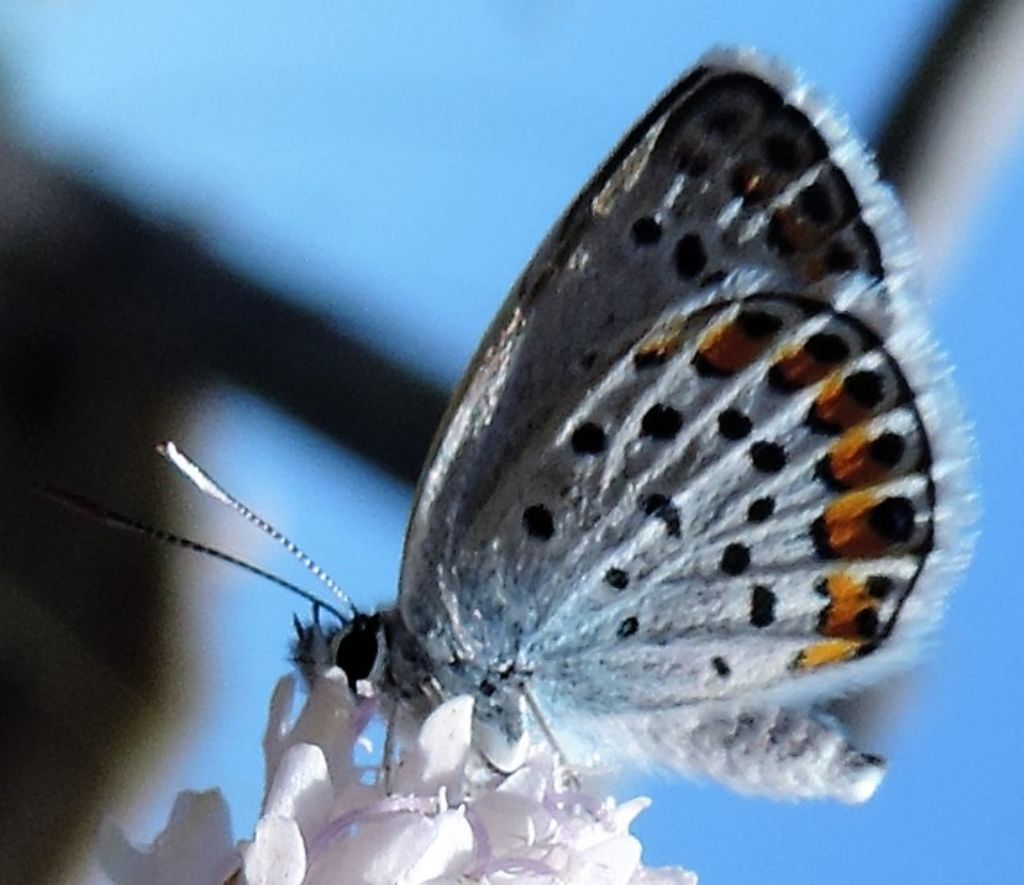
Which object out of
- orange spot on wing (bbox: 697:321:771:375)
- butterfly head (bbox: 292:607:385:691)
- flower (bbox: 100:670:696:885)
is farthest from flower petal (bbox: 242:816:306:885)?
orange spot on wing (bbox: 697:321:771:375)

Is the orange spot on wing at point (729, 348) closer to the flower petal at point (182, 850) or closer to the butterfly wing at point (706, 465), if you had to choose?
the butterfly wing at point (706, 465)

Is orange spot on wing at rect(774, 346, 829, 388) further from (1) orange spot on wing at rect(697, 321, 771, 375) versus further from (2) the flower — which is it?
(2) the flower

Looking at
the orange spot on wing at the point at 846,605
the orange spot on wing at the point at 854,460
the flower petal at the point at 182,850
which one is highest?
the orange spot on wing at the point at 854,460

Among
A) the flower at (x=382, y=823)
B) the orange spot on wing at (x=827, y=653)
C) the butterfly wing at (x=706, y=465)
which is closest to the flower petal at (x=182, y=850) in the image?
the flower at (x=382, y=823)

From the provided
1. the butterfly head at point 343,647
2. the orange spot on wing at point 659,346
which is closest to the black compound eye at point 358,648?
the butterfly head at point 343,647


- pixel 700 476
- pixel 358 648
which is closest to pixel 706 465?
pixel 700 476

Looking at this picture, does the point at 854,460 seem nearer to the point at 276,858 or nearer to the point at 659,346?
the point at 659,346

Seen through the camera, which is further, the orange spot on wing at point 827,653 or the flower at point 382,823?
the orange spot on wing at point 827,653

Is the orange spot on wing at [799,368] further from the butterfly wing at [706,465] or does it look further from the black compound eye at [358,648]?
the black compound eye at [358,648]

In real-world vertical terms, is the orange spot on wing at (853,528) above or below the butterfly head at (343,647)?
above
